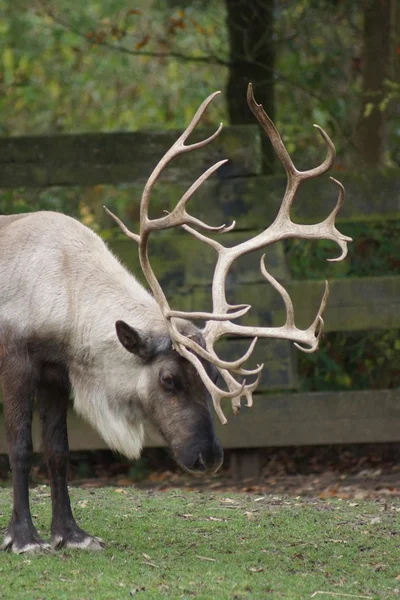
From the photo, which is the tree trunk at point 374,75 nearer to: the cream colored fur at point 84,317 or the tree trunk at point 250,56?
the tree trunk at point 250,56

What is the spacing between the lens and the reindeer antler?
12.8ft

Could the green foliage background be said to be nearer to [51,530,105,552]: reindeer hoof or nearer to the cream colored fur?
the cream colored fur

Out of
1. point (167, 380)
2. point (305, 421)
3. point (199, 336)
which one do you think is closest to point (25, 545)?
point (167, 380)

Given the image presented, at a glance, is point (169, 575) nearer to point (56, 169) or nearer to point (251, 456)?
point (251, 456)

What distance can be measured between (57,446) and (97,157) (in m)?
2.06

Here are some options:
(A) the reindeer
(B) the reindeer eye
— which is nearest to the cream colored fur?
(A) the reindeer

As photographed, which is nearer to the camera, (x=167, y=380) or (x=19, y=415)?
(x=167, y=380)

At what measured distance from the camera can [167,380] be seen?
411cm

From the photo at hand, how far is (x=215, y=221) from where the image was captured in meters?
5.95

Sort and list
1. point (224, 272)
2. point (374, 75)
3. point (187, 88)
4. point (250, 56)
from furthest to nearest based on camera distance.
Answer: point (187, 88), point (374, 75), point (250, 56), point (224, 272)

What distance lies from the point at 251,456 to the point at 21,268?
2.36 metres

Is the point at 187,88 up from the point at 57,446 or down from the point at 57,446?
up

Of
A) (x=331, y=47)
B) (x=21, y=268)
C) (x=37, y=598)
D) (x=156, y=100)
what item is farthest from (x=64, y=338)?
(x=156, y=100)

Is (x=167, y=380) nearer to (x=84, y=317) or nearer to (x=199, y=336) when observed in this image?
(x=199, y=336)
